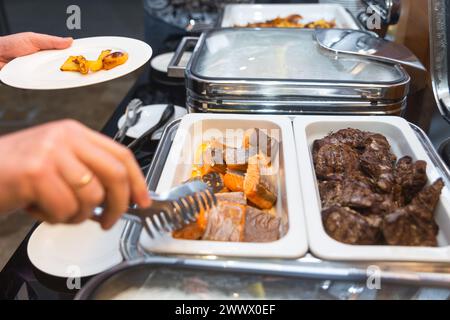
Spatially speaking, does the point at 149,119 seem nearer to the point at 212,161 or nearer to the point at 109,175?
the point at 212,161

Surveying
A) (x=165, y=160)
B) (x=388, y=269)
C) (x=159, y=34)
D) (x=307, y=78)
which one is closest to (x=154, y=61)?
(x=159, y=34)

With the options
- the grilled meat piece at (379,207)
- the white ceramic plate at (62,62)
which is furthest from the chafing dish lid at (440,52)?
the white ceramic plate at (62,62)

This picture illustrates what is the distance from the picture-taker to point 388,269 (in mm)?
694

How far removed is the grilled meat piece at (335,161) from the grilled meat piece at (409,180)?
11cm

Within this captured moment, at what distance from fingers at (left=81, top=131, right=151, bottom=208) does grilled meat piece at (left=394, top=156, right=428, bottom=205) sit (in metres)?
0.62

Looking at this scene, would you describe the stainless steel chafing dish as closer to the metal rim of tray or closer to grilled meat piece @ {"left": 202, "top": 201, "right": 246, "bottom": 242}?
grilled meat piece @ {"left": 202, "top": 201, "right": 246, "bottom": 242}

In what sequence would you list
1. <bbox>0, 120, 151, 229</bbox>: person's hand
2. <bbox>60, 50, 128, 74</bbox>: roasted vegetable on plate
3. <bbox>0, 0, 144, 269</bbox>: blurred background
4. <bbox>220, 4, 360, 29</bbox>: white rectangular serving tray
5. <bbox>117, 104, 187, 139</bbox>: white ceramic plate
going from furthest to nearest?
<bbox>220, 4, 360, 29</bbox>: white rectangular serving tray → <bbox>117, 104, 187, 139</bbox>: white ceramic plate → <bbox>0, 0, 144, 269</bbox>: blurred background → <bbox>60, 50, 128, 74</bbox>: roasted vegetable on plate → <bbox>0, 120, 151, 229</bbox>: person's hand

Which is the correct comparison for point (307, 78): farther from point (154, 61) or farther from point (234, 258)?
point (154, 61)

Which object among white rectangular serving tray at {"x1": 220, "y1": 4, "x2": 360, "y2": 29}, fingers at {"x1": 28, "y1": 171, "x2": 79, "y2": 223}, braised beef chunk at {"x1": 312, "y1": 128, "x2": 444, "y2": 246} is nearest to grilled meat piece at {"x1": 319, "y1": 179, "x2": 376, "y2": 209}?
braised beef chunk at {"x1": 312, "y1": 128, "x2": 444, "y2": 246}

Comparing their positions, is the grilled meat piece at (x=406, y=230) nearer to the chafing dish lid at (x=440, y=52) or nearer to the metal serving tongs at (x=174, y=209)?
the metal serving tongs at (x=174, y=209)

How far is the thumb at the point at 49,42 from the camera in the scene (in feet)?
3.44

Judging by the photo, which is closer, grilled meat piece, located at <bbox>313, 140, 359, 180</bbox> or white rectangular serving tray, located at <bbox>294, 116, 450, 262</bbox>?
white rectangular serving tray, located at <bbox>294, 116, 450, 262</bbox>

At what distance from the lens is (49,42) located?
1.05 metres

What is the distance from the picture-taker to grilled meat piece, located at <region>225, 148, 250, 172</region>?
1008 millimetres
